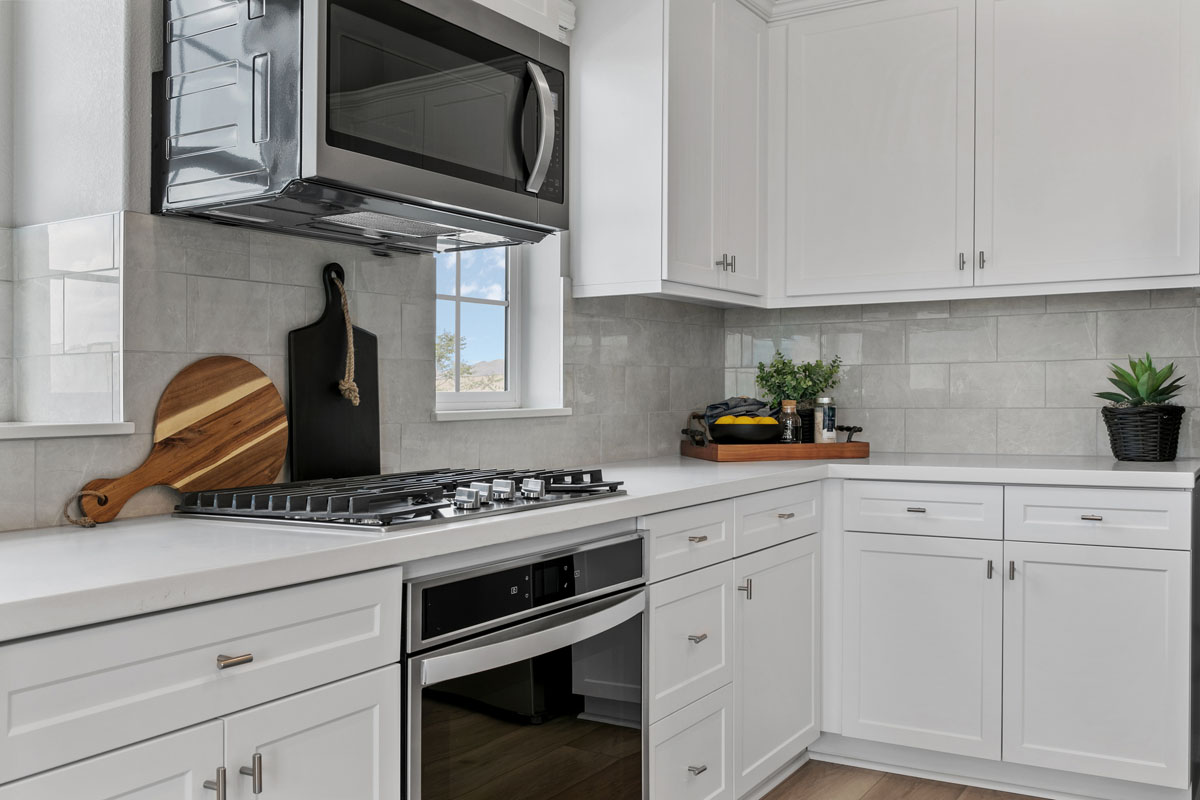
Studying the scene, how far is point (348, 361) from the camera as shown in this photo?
7.26 feet

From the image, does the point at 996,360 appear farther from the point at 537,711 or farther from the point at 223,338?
the point at 223,338

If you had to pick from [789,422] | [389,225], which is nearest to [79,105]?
[389,225]

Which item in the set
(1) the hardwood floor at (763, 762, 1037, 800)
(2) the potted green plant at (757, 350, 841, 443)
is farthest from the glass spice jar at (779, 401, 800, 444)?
(1) the hardwood floor at (763, 762, 1037, 800)

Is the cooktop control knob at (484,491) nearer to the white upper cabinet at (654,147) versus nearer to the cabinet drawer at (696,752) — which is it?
the cabinet drawer at (696,752)

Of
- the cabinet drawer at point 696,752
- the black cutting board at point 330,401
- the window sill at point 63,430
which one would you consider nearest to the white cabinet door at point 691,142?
the black cutting board at point 330,401

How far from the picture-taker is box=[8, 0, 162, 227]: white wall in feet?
5.99

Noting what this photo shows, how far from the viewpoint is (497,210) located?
208cm

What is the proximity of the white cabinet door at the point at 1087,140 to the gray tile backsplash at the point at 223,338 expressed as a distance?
4.43 feet

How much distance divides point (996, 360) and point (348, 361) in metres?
2.24

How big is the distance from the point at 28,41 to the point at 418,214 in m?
0.80

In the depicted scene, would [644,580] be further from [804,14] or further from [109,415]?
[804,14]

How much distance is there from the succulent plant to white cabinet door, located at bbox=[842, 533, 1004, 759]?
26.4 inches

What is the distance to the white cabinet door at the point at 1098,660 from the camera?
8.64ft

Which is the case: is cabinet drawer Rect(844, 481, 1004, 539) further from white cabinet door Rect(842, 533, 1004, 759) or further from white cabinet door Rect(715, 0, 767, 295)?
white cabinet door Rect(715, 0, 767, 295)
